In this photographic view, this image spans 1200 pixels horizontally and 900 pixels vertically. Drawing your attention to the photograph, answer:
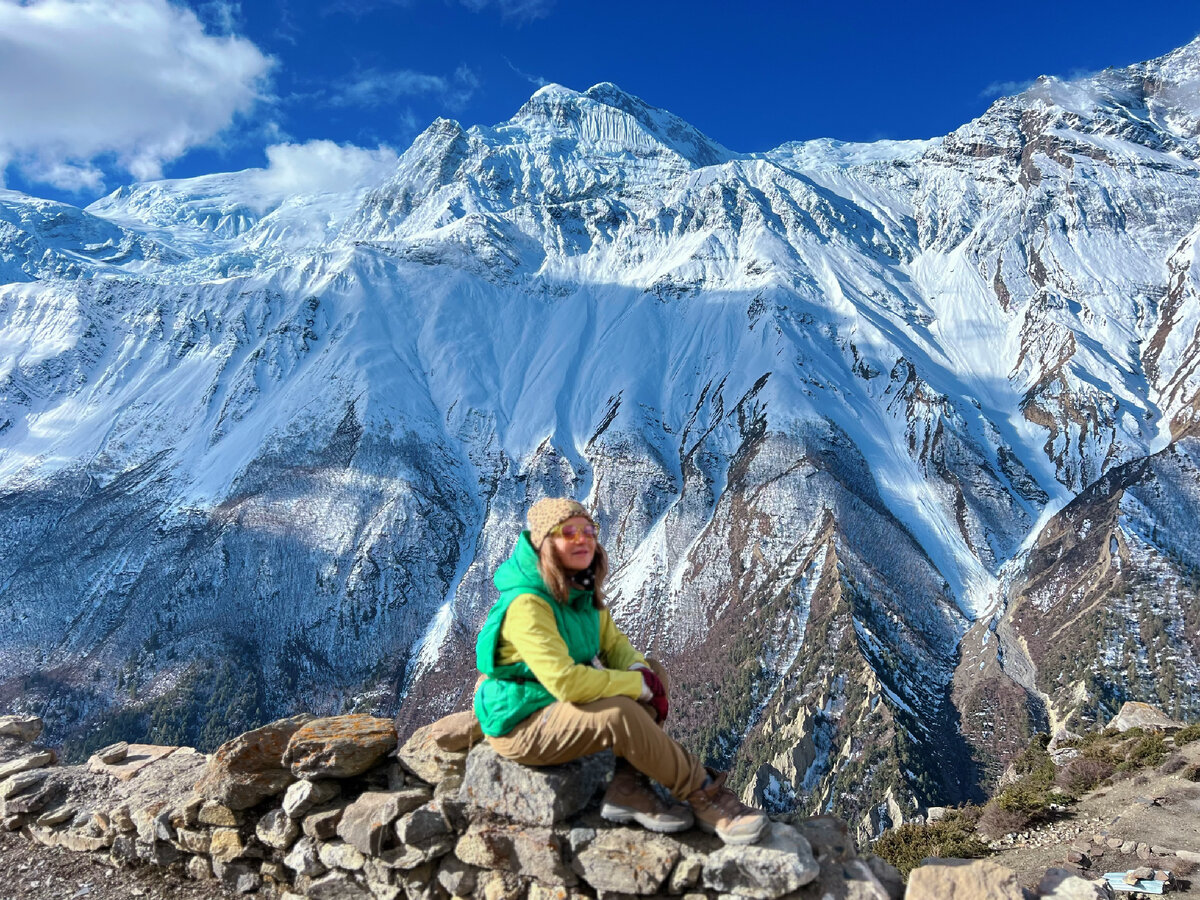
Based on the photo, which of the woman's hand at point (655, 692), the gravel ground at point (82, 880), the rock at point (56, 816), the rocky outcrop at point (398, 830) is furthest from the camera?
the rock at point (56, 816)

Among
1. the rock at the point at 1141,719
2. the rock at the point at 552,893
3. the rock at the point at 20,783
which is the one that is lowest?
the rock at the point at 1141,719

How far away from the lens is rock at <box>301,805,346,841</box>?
812 centimetres

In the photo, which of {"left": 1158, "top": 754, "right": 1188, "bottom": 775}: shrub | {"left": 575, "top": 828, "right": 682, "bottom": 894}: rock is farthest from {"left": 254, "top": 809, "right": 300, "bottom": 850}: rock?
{"left": 1158, "top": 754, "right": 1188, "bottom": 775}: shrub

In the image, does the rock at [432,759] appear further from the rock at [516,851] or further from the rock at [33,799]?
the rock at [33,799]

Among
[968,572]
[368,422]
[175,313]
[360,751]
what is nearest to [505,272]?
[368,422]

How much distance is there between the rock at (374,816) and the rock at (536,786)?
924mm

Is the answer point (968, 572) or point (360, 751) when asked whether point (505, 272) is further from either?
point (360, 751)

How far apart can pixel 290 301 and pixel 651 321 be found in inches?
3461

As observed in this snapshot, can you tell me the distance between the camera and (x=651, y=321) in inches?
6156

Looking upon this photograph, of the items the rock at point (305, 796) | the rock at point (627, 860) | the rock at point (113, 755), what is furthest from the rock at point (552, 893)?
the rock at point (113, 755)

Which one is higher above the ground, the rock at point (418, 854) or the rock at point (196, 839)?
the rock at point (196, 839)

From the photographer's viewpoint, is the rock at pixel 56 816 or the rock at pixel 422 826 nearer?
the rock at pixel 422 826

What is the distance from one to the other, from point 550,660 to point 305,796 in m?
4.42

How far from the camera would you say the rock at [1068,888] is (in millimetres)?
6020
